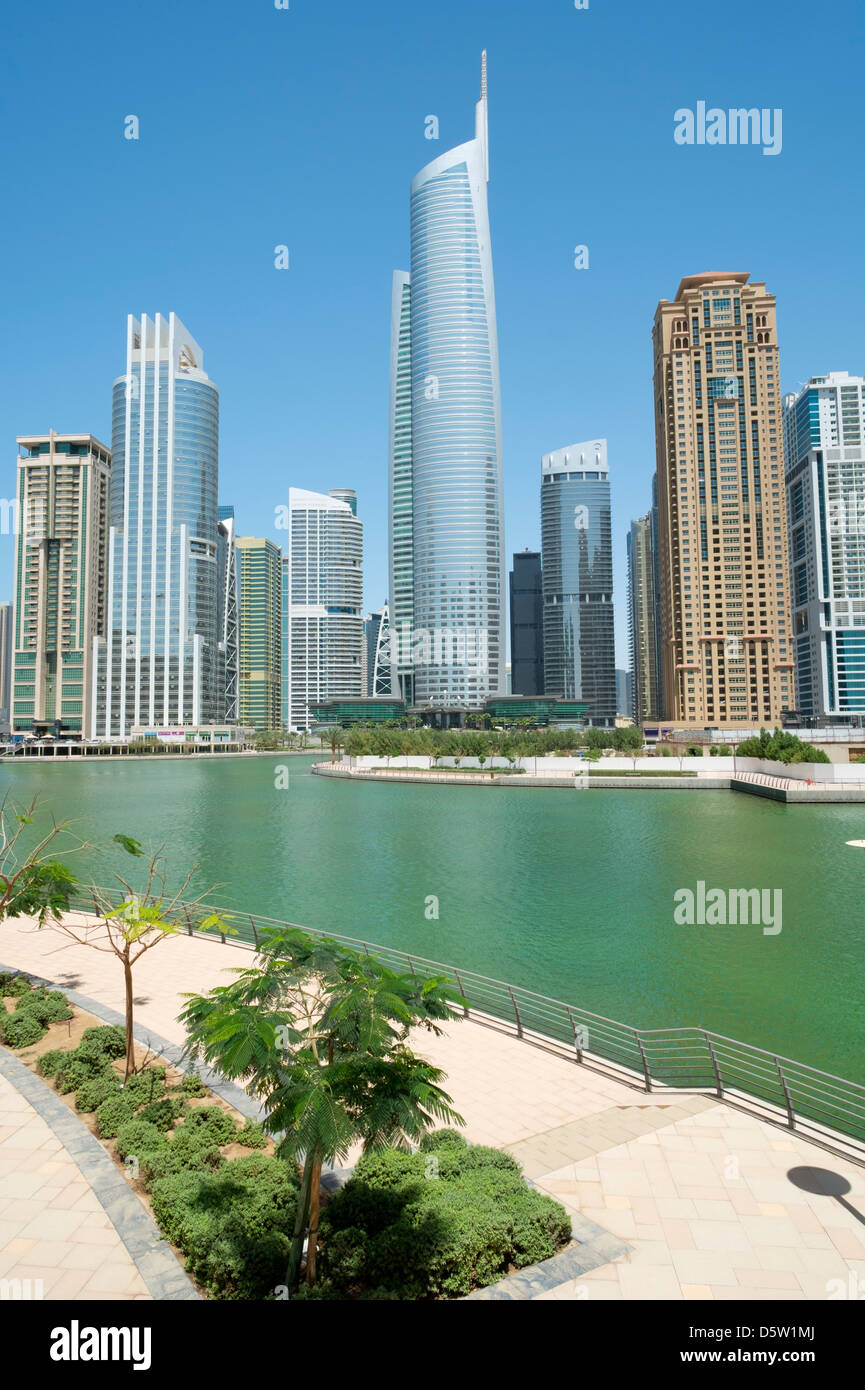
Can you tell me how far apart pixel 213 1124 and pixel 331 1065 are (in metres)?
4.83

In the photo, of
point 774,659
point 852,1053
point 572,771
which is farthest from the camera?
point 774,659

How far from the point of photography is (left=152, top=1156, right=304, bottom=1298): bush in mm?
7105

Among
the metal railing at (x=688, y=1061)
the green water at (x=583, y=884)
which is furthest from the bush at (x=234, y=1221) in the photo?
the green water at (x=583, y=884)

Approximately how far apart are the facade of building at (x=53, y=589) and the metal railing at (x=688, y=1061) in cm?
19199

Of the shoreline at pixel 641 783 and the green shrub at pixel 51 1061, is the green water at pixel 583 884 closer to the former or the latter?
the shoreline at pixel 641 783

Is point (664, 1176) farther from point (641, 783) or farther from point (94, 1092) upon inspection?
point (641, 783)

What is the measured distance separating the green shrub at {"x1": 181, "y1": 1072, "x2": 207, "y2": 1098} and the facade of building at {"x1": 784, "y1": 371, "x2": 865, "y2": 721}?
16508cm

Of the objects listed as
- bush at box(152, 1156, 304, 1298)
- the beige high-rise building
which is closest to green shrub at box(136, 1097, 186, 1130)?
bush at box(152, 1156, 304, 1298)

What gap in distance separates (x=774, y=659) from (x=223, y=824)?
13154 cm

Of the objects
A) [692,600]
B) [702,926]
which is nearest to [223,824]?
[702,926]
